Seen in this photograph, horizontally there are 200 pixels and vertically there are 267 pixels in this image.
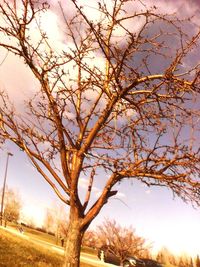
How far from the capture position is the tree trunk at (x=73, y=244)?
5.68 meters

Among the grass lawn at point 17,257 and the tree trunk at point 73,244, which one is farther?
the grass lawn at point 17,257

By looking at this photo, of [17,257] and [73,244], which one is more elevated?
[73,244]

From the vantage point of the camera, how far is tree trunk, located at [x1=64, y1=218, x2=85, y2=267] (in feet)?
18.6

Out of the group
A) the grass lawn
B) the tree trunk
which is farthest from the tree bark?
the grass lawn

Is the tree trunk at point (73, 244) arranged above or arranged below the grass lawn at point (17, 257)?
above

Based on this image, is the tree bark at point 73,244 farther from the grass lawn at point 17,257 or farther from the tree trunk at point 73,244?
the grass lawn at point 17,257

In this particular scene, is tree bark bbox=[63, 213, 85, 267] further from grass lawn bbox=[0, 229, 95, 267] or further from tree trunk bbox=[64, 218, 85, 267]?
grass lawn bbox=[0, 229, 95, 267]

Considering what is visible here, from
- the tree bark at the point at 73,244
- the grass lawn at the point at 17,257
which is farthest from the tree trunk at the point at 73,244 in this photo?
the grass lawn at the point at 17,257

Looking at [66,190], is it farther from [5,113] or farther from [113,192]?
[5,113]

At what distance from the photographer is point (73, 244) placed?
5.75 metres

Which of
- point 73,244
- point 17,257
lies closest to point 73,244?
point 73,244

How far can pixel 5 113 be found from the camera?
6578 millimetres

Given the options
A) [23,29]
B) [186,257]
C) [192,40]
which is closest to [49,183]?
[23,29]

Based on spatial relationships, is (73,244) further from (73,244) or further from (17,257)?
(17,257)
